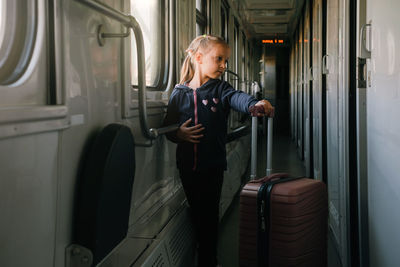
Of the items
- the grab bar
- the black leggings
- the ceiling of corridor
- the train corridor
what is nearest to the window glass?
the grab bar

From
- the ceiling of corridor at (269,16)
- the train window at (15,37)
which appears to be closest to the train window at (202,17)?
the ceiling of corridor at (269,16)

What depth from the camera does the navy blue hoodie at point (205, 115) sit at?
2.15m

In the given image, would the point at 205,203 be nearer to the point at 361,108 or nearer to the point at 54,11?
the point at 361,108

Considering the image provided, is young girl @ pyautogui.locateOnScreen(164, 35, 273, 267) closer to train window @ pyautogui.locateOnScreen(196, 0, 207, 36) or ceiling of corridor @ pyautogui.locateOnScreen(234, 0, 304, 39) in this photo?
train window @ pyautogui.locateOnScreen(196, 0, 207, 36)

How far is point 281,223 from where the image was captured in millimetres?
1966

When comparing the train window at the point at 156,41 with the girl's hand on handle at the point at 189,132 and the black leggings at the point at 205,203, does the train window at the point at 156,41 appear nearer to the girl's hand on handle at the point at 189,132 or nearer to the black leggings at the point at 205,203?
the girl's hand on handle at the point at 189,132

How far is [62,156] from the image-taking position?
49.0 inches

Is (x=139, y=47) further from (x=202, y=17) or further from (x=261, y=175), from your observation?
(x=261, y=175)

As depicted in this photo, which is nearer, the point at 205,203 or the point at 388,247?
the point at 388,247

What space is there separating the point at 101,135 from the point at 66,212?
0.28 meters

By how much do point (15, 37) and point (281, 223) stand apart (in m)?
1.41

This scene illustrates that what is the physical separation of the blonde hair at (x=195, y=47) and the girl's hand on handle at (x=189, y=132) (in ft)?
1.02

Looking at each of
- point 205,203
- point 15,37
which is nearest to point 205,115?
point 205,203

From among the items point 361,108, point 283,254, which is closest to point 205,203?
point 283,254
